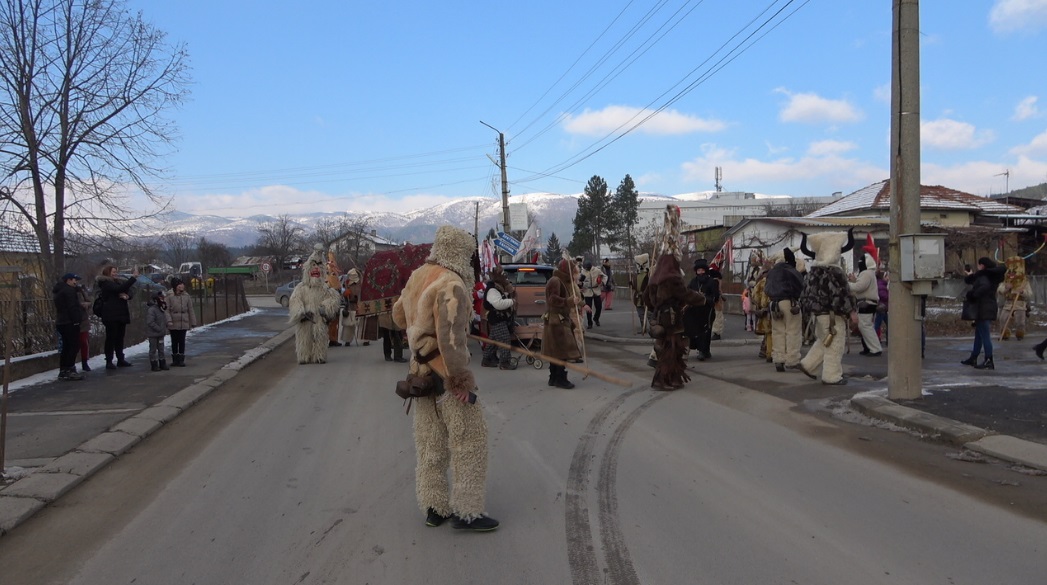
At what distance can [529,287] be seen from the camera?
16.3 metres

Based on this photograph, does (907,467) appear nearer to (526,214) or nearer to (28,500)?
(28,500)

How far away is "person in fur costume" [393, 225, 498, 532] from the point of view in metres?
4.69

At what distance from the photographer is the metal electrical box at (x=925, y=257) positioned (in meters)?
8.41

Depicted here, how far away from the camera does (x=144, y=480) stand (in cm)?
633

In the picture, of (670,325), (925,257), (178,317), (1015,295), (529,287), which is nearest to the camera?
(925,257)

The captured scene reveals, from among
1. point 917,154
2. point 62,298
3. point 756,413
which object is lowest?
point 756,413

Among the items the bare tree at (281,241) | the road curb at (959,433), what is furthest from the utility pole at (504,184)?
the bare tree at (281,241)

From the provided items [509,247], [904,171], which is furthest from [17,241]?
[904,171]

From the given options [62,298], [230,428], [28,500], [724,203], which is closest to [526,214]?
[62,298]

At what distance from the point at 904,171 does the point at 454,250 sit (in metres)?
6.23

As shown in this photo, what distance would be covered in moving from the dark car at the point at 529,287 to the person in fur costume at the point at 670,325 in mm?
5166

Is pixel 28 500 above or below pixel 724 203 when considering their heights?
below

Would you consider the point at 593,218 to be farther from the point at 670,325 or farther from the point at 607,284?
the point at 670,325

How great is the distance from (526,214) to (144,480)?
31.2 metres
